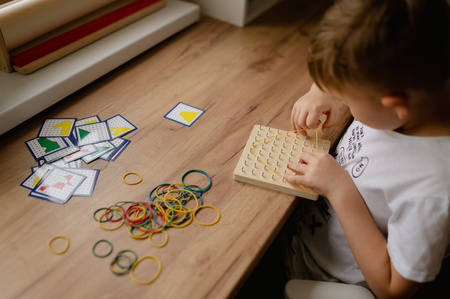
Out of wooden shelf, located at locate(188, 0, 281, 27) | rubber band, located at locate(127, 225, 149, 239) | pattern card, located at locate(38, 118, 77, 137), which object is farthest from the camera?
wooden shelf, located at locate(188, 0, 281, 27)

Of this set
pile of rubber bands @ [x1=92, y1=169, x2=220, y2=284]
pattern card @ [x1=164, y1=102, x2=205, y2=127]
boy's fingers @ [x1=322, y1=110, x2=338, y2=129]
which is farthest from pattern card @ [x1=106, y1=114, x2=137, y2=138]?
boy's fingers @ [x1=322, y1=110, x2=338, y2=129]

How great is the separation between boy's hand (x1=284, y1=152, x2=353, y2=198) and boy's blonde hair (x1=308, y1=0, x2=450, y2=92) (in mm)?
220

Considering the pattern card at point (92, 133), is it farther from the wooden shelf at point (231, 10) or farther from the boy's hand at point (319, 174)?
the wooden shelf at point (231, 10)

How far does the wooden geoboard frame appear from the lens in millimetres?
843

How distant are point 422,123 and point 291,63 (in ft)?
1.95

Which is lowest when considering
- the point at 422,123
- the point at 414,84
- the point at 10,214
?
the point at 10,214

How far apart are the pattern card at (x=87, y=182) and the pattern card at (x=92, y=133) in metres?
0.10

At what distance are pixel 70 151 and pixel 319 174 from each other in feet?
1.86

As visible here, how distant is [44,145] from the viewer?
36.5 inches

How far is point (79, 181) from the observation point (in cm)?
84

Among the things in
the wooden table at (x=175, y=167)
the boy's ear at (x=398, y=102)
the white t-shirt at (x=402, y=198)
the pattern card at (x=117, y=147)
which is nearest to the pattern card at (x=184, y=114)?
the wooden table at (x=175, y=167)

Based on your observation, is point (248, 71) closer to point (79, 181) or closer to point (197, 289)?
point (79, 181)

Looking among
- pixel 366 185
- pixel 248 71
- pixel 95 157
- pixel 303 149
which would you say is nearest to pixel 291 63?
pixel 248 71

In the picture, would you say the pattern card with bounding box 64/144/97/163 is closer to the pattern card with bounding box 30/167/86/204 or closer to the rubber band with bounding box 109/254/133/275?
the pattern card with bounding box 30/167/86/204
